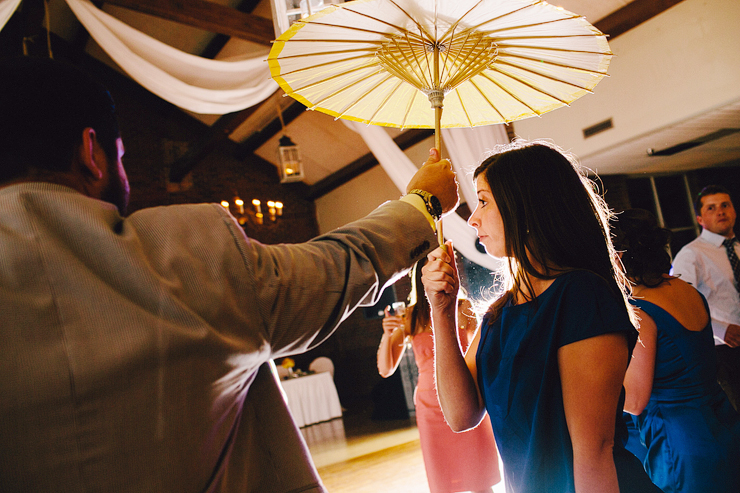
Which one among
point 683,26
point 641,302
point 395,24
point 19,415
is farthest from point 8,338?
point 683,26

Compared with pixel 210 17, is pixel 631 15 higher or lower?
lower

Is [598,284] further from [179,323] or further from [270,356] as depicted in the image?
[179,323]

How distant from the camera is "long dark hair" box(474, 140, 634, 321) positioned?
48.8 inches

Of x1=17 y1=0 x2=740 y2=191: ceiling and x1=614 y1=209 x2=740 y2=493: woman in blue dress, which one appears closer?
x1=614 y1=209 x2=740 y2=493: woman in blue dress

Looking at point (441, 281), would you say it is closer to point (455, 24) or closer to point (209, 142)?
point (455, 24)

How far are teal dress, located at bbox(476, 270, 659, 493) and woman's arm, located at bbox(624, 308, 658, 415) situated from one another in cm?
56

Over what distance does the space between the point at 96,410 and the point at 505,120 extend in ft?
4.58

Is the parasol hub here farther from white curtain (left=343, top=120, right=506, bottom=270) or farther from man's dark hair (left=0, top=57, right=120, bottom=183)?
white curtain (left=343, top=120, right=506, bottom=270)

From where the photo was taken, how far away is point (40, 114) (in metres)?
0.70

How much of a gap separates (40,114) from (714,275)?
3984 mm

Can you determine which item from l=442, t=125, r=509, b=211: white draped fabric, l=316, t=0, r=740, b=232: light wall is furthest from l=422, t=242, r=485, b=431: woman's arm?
l=316, t=0, r=740, b=232: light wall

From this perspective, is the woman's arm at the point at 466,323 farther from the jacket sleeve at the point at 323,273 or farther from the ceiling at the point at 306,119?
the ceiling at the point at 306,119

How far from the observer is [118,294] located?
0.62m

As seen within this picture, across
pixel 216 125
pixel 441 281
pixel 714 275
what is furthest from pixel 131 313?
pixel 216 125
